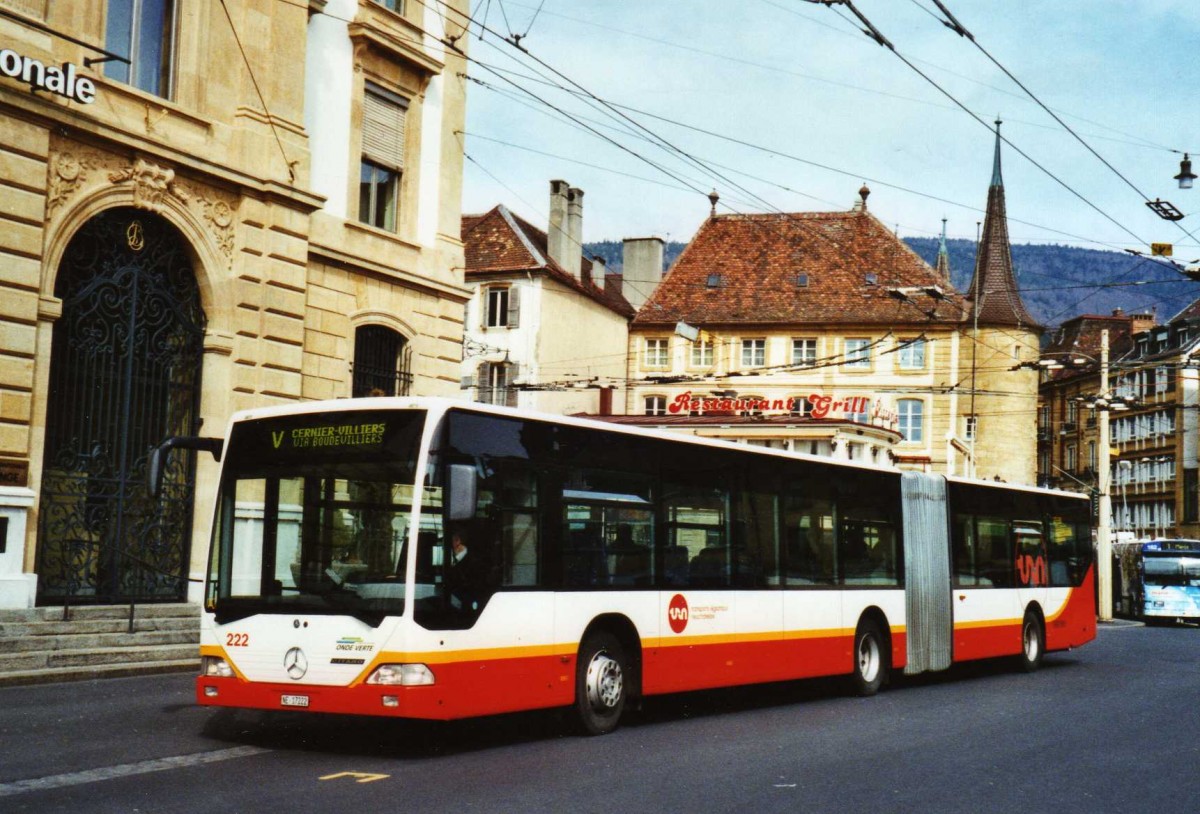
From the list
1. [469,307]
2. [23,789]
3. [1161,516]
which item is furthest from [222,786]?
[1161,516]

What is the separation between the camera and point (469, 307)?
60.7 m

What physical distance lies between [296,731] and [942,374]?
62.1 m

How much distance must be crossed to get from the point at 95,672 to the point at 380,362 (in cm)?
998

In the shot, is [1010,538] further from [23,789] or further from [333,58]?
[23,789]

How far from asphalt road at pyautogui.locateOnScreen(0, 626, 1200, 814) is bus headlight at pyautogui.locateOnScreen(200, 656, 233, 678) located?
51 centimetres

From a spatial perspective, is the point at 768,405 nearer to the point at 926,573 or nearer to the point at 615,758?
the point at 926,573

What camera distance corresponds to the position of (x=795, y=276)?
242 feet

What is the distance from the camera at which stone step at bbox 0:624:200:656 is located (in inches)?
619

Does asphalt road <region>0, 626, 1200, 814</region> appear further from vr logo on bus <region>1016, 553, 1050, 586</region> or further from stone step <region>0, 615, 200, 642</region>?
vr logo on bus <region>1016, 553, 1050, 586</region>

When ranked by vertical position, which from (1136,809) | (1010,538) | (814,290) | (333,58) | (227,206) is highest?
(814,290)

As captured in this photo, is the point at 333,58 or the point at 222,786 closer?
the point at 222,786

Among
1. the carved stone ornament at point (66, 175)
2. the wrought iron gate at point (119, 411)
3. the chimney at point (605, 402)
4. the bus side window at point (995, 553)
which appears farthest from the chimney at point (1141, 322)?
the carved stone ornament at point (66, 175)

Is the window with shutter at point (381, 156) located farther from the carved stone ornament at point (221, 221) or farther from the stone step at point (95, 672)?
the stone step at point (95, 672)

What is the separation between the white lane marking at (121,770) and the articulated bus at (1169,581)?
4047cm
